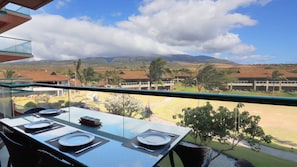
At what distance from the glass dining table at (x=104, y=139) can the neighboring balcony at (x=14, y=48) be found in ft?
31.9

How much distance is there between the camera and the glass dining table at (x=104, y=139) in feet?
3.68

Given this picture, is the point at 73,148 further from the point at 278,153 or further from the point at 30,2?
the point at 30,2

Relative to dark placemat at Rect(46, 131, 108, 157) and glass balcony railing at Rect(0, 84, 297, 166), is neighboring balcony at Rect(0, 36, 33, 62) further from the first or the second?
dark placemat at Rect(46, 131, 108, 157)

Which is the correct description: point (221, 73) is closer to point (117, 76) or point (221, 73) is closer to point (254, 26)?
point (117, 76)

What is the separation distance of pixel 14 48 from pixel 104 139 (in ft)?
38.0

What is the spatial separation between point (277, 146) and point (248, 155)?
0.30m

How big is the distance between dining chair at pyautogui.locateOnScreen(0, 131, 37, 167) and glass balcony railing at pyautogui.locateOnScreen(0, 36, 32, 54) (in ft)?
33.4

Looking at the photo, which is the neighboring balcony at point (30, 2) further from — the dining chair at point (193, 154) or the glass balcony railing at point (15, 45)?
the glass balcony railing at point (15, 45)

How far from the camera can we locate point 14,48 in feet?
33.7

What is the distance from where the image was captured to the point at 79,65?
34.2m

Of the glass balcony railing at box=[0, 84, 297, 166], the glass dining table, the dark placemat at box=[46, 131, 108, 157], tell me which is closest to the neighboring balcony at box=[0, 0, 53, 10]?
the glass balcony railing at box=[0, 84, 297, 166]

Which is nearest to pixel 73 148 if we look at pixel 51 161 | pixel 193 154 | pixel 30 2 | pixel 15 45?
pixel 51 161

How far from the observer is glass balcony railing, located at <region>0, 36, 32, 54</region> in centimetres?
943

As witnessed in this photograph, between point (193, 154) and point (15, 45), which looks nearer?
point (193, 154)
